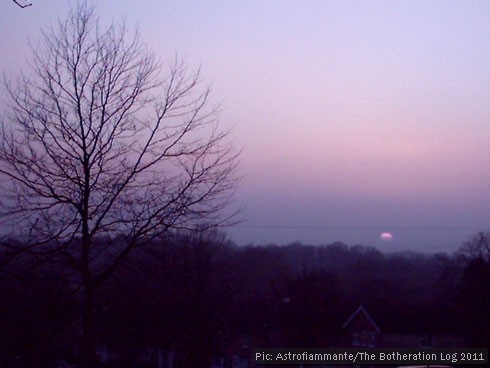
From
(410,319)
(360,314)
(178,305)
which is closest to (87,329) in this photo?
(178,305)

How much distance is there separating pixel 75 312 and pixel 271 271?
87.4 feet

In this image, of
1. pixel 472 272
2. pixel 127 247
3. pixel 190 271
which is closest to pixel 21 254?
pixel 127 247

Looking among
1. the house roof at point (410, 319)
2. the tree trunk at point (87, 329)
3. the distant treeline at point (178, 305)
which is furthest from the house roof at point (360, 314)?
the tree trunk at point (87, 329)

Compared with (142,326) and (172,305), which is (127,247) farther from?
(142,326)

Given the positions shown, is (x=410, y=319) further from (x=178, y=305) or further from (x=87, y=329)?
(x=87, y=329)

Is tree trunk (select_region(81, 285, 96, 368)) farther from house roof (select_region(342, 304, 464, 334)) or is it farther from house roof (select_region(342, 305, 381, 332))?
house roof (select_region(342, 305, 381, 332))

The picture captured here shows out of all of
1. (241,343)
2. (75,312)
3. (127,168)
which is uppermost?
(127,168)

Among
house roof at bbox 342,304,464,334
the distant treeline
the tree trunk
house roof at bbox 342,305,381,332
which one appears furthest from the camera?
house roof at bbox 342,305,381,332

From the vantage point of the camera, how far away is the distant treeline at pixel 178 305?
7863 millimetres

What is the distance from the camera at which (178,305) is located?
13.1 metres

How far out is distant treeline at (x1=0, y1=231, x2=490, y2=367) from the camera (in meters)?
7.86

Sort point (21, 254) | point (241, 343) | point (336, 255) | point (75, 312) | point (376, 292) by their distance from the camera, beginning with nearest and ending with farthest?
point (21, 254) → point (75, 312) → point (241, 343) → point (376, 292) → point (336, 255)

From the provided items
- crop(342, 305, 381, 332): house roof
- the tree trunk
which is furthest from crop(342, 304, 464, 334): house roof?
the tree trunk

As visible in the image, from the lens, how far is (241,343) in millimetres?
21047
